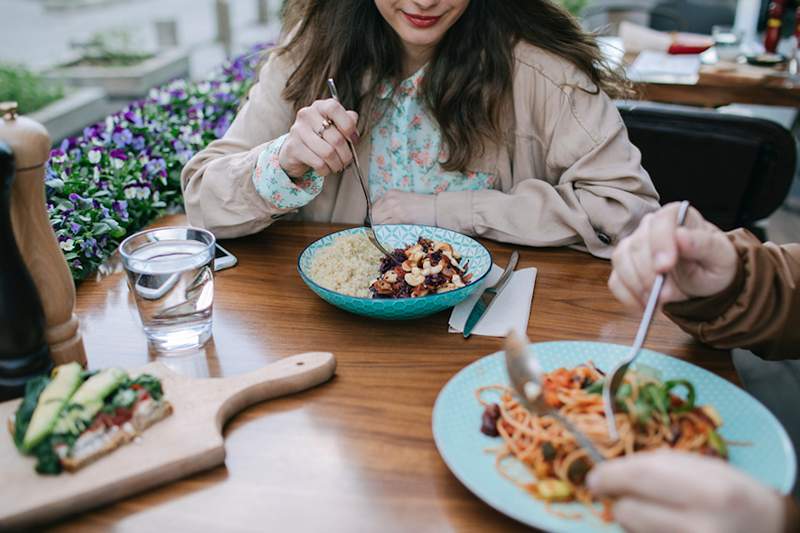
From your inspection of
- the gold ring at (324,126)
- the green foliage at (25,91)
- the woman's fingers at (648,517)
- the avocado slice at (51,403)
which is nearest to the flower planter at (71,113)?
the green foliage at (25,91)

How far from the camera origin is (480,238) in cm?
152

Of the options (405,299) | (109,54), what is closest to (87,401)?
(405,299)

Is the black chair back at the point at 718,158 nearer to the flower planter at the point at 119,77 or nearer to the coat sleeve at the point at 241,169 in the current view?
the coat sleeve at the point at 241,169

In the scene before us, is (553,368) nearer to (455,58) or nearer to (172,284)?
(172,284)

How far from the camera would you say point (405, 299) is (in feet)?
3.60

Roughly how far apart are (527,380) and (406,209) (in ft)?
2.60

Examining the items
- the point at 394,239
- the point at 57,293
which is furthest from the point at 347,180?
the point at 57,293

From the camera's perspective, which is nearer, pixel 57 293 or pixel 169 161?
pixel 57 293

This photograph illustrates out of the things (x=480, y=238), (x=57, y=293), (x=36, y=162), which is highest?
(x=36, y=162)

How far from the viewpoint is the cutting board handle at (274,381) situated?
0.95m

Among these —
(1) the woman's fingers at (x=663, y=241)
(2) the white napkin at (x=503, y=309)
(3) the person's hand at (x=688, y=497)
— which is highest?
(1) the woman's fingers at (x=663, y=241)

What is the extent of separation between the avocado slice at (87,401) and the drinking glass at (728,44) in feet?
10.6

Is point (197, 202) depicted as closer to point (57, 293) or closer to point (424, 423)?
point (57, 293)

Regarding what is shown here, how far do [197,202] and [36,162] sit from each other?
0.60 m
